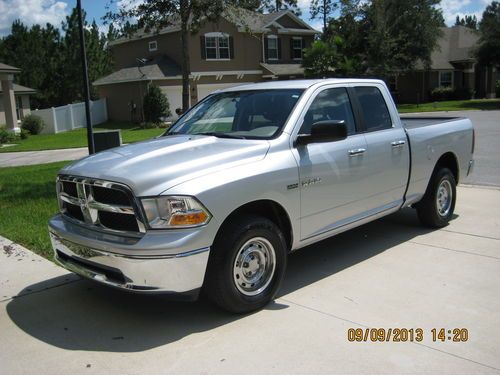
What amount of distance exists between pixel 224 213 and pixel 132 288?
0.88 meters

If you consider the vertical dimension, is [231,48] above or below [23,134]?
above

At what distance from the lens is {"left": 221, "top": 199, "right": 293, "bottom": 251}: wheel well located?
4.45 m

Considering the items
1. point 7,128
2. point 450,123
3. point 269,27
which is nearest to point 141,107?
point 7,128

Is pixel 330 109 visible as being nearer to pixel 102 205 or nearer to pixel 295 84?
pixel 295 84

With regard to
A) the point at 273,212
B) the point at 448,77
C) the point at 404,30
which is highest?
the point at 404,30

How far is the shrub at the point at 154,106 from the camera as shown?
32.8 meters

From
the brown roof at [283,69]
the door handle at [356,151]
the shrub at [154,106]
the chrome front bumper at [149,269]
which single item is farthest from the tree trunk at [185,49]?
the brown roof at [283,69]

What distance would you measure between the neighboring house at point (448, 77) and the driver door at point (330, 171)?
1514 inches

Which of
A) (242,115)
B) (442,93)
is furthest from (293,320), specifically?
(442,93)

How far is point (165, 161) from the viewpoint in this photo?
168 inches

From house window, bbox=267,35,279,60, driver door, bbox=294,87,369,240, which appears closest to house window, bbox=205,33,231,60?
house window, bbox=267,35,279,60

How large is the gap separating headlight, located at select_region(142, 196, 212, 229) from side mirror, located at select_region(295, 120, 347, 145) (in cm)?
136

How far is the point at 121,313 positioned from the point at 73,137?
87.2 ft

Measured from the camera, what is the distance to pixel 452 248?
6016 mm
